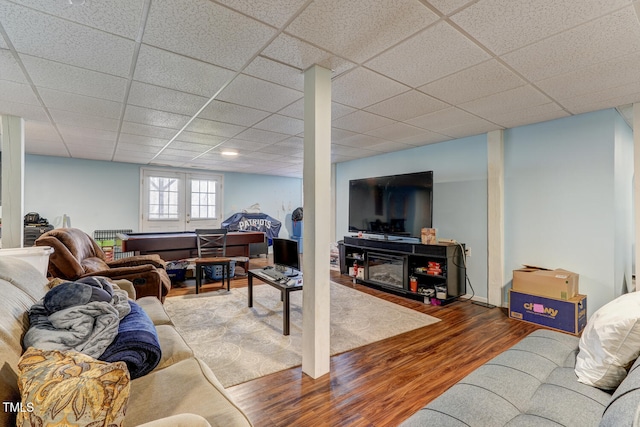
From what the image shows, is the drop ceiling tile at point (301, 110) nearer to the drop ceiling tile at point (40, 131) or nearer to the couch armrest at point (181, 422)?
the couch armrest at point (181, 422)

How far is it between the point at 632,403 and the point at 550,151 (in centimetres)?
352

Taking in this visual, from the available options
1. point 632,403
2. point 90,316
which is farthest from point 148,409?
point 632,403

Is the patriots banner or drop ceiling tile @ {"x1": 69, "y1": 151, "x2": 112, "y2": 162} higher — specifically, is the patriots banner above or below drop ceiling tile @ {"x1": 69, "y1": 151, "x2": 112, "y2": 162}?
below

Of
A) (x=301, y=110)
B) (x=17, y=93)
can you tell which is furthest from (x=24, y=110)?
(x=301, y=110)

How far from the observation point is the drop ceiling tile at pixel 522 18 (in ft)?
4.99

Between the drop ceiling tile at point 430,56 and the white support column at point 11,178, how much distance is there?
4.03m

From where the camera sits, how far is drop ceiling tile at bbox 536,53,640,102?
2.10 m

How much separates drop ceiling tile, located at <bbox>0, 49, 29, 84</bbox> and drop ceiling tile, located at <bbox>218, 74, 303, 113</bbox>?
1423 mm

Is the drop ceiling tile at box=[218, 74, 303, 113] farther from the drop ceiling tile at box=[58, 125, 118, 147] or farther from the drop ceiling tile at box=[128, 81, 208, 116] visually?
the drop ceiling tile at box=[58, 125, 118, 147]

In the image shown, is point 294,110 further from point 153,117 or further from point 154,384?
point 154,384

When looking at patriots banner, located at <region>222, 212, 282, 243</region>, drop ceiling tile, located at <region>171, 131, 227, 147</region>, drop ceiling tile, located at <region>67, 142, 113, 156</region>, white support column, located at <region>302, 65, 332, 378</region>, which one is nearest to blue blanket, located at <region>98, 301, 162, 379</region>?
white support column, located at <region>302, 65, 332, 378</region>

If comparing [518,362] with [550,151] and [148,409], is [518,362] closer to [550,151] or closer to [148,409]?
[148,409]

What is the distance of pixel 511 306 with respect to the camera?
3410mm

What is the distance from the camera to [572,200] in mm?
3293
